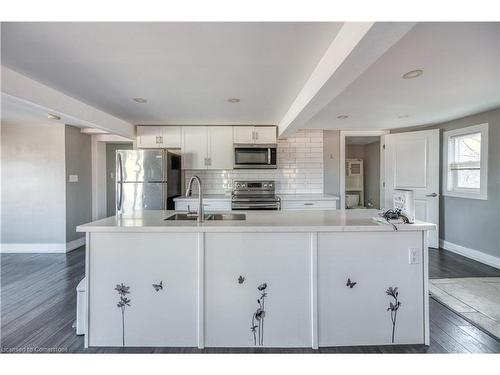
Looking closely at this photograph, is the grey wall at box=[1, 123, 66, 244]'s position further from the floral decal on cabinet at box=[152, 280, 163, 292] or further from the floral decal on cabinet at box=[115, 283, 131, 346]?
the floral decal on cabinet at box=[152, 280, 163, 292]

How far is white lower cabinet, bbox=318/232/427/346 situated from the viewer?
177 centimetres

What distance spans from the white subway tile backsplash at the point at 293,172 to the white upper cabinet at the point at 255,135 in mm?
462

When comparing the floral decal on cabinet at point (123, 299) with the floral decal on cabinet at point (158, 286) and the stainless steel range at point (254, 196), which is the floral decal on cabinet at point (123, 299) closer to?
the floral decal on cabinet at point (158, 286)

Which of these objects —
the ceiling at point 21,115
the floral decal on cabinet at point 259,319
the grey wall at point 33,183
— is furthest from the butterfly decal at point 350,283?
the grey wall at point 33,183

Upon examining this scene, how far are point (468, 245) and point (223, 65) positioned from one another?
4.28 m

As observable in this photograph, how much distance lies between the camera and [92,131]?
441cm

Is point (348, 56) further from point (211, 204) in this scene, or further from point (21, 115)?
point (21, 115)

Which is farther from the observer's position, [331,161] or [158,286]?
[331,161]

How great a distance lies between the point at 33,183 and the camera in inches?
159

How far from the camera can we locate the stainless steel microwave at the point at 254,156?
418 cm

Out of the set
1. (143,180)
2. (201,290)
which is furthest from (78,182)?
(201,290)

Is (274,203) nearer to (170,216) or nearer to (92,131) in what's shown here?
(170,216)

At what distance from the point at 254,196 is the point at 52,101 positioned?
2.95m

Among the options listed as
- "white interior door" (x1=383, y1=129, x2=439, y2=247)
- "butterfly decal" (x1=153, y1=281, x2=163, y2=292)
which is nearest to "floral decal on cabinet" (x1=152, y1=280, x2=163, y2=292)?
"butterfly decal" (x1=153, y1=281, x2=163, y2=292)
